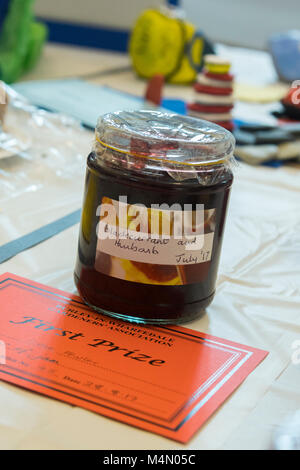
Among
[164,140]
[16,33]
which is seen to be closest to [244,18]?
[16,33]

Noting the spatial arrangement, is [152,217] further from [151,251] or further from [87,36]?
[87,36]

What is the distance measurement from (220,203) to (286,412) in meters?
0.18

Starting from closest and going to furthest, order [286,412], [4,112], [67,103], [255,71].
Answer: [286,412] → [4,112] → [67,103] → [255,71]

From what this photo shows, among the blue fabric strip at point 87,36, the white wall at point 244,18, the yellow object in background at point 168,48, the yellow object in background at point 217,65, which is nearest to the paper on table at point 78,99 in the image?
the yellow object in background at point 217,65

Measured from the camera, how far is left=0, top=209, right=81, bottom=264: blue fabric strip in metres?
0.65

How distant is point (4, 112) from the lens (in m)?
0.88

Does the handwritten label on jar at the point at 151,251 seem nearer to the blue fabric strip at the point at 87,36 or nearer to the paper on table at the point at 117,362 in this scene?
the paper on table at the point at 117,362

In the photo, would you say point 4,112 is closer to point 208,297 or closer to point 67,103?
point 67,103

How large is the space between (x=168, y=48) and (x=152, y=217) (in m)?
1.28

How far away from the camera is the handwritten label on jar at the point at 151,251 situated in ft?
1.65

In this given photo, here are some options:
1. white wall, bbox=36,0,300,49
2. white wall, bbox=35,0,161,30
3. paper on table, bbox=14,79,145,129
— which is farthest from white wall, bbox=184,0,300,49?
paper on table, bbox=14,79,145,129

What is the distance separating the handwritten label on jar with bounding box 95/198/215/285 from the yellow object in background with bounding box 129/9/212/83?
123cm

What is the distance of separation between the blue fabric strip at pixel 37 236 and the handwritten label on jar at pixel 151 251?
16 cm

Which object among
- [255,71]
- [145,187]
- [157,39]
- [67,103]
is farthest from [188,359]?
[255,71]
